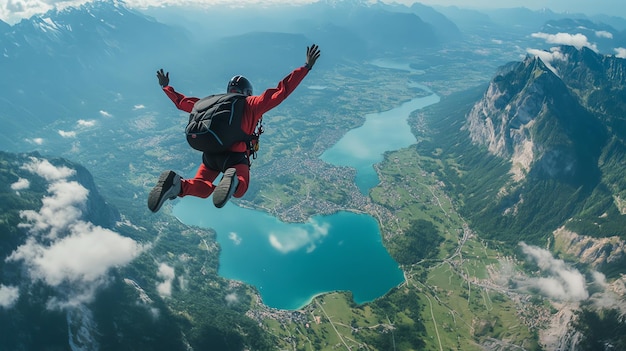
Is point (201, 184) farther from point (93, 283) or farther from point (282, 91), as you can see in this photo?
point (93, 283)

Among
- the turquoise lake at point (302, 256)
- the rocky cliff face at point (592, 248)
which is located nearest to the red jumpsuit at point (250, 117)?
the turquoise lake at point (302, 256)

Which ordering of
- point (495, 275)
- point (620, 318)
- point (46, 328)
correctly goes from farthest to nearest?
point (495, 275) → point (620, 318) → point (46, 328)

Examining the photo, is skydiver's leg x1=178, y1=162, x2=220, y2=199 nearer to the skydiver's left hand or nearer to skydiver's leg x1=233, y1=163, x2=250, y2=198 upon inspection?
skydiver's leg x1=233, y1=163, x2=250, y2=198

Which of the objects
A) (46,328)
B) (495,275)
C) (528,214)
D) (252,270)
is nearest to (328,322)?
(252,270)

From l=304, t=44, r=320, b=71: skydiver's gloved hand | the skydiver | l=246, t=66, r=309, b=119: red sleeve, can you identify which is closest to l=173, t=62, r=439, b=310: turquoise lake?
the skydiver

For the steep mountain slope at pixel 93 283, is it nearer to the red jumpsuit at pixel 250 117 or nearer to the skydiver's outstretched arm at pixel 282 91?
the red jumpsuit at pixel 250 117

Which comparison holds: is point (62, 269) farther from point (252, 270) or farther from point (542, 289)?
point (542, 289)
